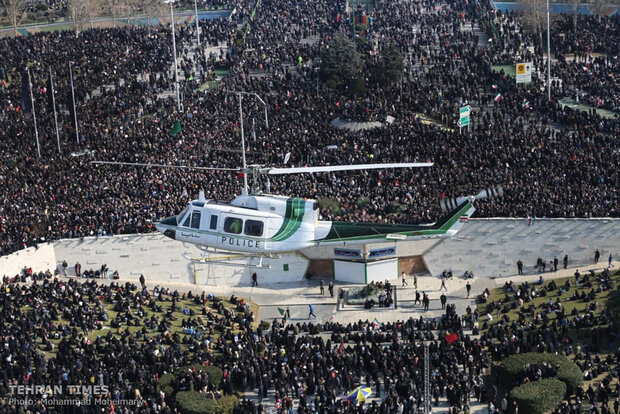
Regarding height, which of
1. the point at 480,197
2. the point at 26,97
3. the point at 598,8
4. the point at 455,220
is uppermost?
the point at 598,8

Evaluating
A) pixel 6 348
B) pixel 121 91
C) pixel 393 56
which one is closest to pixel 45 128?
pixel 121 91

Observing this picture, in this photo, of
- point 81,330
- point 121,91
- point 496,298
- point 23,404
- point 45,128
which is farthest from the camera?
point 121,91

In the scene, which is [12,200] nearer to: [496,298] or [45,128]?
[45,128]

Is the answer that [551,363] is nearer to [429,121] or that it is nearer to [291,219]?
[291,219]

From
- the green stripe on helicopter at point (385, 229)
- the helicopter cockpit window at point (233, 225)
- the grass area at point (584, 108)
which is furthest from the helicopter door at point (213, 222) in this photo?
the grass area at point (584, 108)

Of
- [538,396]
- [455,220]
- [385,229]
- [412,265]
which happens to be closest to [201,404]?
[385,229]

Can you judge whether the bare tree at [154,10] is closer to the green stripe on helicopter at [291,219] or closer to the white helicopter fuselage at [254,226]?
the white helicopter fuselage at [254,226]
